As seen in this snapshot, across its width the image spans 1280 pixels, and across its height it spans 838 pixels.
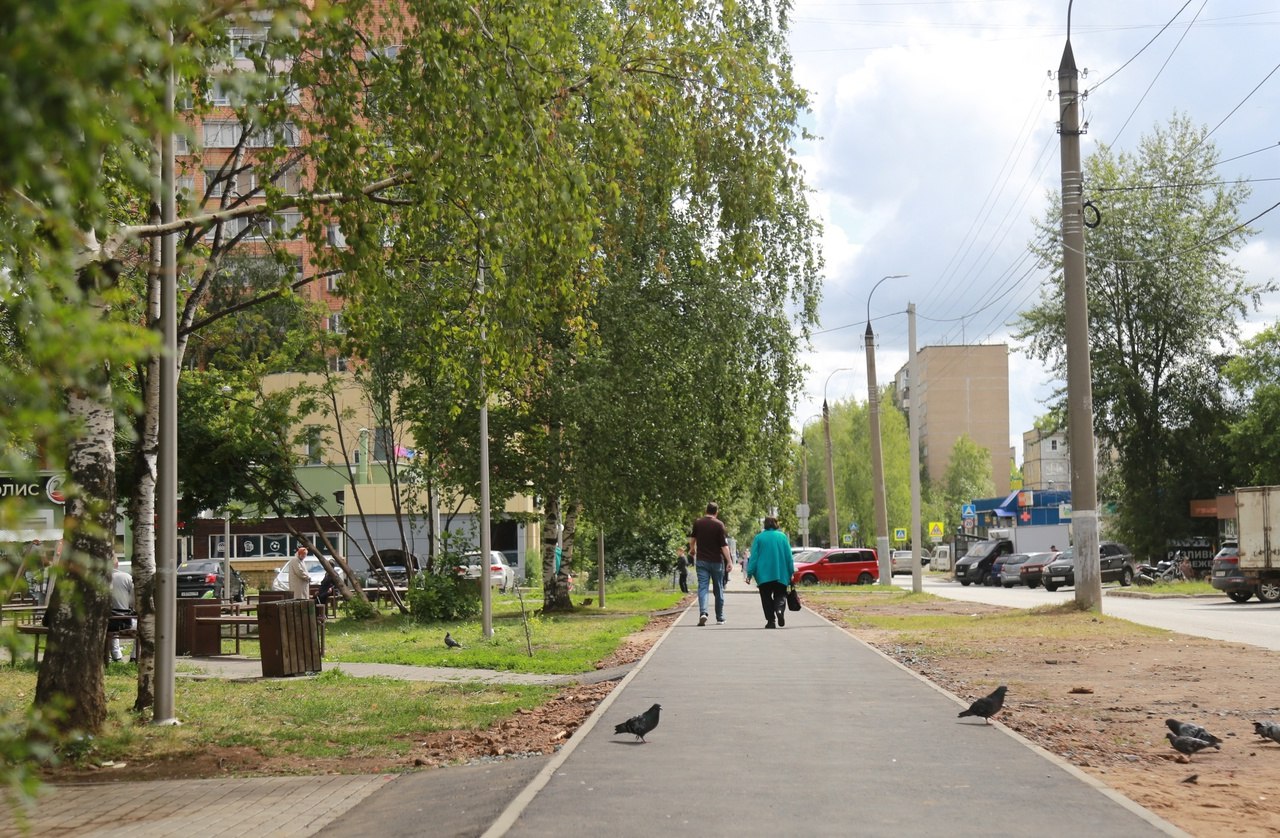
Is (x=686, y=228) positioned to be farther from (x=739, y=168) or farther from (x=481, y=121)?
(x=481, y=121)

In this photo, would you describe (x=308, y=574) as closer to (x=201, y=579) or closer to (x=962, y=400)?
(x=201, y=579)

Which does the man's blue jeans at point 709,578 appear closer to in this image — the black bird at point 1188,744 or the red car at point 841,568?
the black bird at point 1188,744

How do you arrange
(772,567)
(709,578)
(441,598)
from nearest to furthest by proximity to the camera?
(772,567) → (709,578) → (441,598)

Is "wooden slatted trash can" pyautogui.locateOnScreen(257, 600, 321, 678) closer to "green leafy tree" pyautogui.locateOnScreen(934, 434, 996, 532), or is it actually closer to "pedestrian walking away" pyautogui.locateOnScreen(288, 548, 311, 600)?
"pedestrian walking away" pyautogui.locateOnScreen(288, 548, 311, 600)

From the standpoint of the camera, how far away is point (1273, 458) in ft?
168

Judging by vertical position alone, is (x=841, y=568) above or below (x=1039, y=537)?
below

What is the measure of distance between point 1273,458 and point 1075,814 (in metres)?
49.4

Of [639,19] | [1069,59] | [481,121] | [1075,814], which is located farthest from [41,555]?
[1069,59]

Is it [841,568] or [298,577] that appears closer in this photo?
[298,577]

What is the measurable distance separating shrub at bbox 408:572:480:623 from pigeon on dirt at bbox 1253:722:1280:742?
20.0m

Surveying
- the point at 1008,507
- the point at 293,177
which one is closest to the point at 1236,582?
the point at 293,177

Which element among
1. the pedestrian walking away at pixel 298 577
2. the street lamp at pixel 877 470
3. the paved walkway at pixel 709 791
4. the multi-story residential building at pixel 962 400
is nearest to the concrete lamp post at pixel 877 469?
the street lamp at pixel 877 470

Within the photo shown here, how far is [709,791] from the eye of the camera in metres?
7.31

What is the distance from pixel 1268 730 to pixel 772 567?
11946 mm
